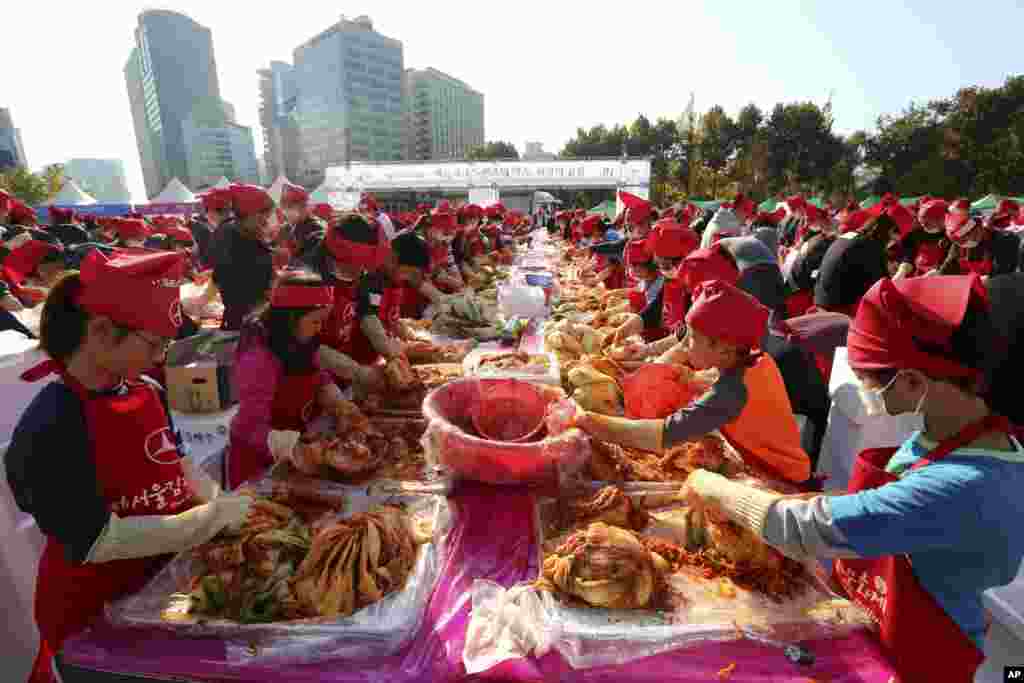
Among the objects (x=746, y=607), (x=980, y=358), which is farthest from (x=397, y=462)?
(x=980, y=358)

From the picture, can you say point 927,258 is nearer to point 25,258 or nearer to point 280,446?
point 280,446

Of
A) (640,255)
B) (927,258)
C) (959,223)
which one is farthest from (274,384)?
(959,223)

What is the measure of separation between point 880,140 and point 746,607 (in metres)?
50.4

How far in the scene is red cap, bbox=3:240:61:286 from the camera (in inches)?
207

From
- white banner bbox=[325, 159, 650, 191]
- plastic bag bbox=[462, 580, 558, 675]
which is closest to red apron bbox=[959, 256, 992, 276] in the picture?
plastic bag bbox=[462, 580, 558, 675]

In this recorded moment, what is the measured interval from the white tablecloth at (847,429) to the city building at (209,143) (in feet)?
319

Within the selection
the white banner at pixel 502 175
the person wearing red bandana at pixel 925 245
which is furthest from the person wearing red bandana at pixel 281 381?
the white banner at pixel 502 175

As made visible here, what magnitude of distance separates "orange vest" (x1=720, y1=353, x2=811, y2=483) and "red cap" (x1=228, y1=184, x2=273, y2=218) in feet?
15.8

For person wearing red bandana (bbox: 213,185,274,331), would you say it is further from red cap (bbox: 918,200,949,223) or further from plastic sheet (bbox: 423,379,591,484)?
red cap (bbox: 918,200,949,223)

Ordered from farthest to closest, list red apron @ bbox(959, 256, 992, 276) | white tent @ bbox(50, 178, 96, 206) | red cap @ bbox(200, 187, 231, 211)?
white tent @ bbox(50, 178, 96, 206)
red cap @ bbox(200, 187, 231, 211)
red apron @ bbox(959, 256, 992, 276)

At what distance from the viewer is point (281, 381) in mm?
2463

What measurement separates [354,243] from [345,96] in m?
88.2

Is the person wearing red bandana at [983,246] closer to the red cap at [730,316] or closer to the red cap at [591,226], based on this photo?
the red cap at [730,316]

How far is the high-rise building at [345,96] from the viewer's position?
253 feet
